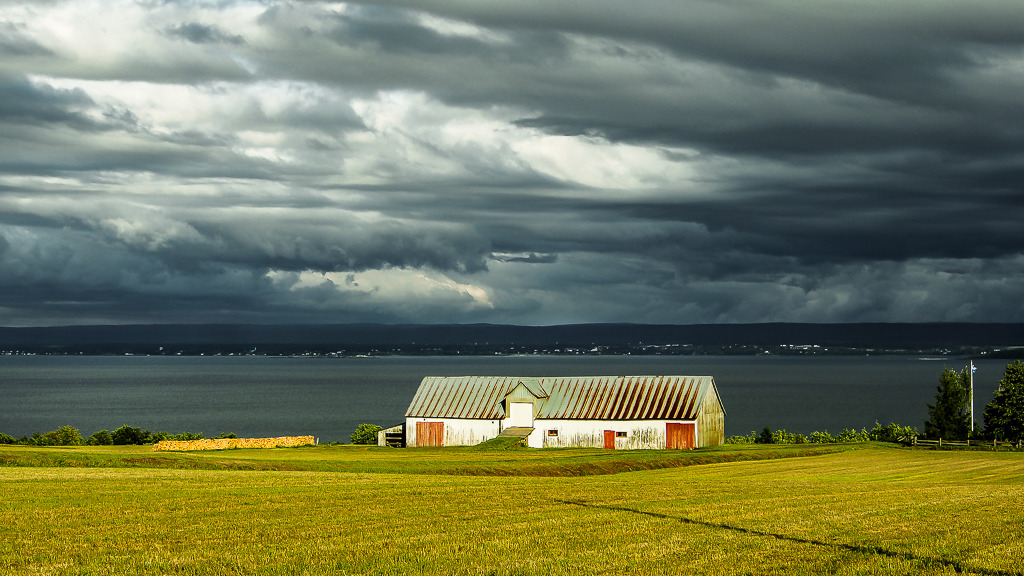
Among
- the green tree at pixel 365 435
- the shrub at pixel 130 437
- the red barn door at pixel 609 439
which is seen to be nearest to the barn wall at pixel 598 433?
the red barn door at pixel 609 439

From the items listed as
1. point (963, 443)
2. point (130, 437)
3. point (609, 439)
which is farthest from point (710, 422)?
point (130, 437)

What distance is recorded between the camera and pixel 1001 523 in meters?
24.8

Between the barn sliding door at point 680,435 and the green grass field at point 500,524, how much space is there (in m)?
33.4

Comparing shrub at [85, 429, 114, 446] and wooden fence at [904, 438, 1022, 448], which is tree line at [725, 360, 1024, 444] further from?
shrub at [85, 429, 114, 446]

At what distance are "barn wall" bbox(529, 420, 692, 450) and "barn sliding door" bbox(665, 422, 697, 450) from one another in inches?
15.2

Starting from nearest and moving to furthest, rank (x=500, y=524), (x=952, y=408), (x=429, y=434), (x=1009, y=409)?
(x=500, y=524)
(x=1009, y=409)
(x=429, y=434)
(x=952, y=408)

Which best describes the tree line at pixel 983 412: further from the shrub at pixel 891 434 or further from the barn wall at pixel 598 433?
the barn wall at pixel 598 433

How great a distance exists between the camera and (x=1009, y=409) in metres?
81.4

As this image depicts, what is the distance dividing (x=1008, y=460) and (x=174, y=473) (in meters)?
45.6

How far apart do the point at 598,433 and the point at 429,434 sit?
14674 mm

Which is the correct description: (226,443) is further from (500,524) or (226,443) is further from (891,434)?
(891,434)

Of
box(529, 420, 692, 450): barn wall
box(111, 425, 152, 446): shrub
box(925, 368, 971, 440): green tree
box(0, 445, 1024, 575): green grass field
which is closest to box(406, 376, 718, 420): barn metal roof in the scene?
box(529, 420, 692, 450): barn wall

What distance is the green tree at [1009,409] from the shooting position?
8112 cm

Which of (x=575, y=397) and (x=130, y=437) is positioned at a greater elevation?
(x=575, y=397)
